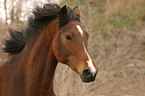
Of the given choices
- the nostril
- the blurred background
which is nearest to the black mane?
the blurred background

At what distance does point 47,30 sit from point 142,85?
4.00 metres

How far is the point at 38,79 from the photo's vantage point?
2.08 metres

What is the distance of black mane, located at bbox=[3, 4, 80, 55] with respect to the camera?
2103 mm

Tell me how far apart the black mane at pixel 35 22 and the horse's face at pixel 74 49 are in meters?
0.14

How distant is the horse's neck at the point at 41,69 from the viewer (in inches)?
81.6

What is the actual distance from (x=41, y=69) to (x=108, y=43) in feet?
17.4

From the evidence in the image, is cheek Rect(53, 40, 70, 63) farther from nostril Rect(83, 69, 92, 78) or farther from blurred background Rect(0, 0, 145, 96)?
blurred background Rect(0, 0, 145, 96)

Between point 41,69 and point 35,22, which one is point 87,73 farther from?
point 35,22

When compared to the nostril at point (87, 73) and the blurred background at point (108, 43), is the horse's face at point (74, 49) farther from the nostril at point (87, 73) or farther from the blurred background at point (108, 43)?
the blurred background at point (108, 43)

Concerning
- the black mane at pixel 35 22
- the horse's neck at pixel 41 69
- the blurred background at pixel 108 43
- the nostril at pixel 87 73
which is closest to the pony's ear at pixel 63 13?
the black mane at pixel 35 22

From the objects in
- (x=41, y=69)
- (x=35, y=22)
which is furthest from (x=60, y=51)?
(x=35, y=22)

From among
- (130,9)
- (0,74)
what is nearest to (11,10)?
(0,74)

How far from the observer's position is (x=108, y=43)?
23.3ft

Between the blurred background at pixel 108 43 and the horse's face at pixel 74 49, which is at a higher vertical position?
the horse's face at pixel 74 49
